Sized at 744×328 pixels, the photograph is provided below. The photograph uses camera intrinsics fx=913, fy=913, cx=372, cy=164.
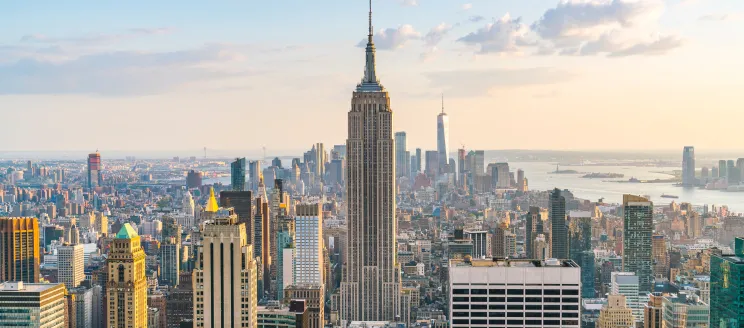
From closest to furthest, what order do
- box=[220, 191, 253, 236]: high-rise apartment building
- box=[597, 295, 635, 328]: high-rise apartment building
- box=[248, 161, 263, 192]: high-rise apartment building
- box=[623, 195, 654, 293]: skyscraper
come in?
box=[597, 295, 635, 328]: high-rise apartment building → box=[623, 195, 654, 293]: skyscraper → box=[220, 191, 253, 236]: high-rise apartment building → box=[248, 161, 263, 192]: high-rise apartment building

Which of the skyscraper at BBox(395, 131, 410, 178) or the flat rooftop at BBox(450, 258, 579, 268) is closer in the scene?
the flat rooftop at BBox(450, 258, 579, 268)

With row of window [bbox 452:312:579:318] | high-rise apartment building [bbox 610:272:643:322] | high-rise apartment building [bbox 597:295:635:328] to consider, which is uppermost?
row of window [bbox 452:312:579:318]

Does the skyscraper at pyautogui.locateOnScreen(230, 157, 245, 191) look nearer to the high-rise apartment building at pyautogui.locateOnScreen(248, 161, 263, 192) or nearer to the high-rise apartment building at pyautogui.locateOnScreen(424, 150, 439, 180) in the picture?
the high-rise apartment building at pyautogui.locateOnScreen(248, 161, 263, 192)

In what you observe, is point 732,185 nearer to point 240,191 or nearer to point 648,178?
point 648,178

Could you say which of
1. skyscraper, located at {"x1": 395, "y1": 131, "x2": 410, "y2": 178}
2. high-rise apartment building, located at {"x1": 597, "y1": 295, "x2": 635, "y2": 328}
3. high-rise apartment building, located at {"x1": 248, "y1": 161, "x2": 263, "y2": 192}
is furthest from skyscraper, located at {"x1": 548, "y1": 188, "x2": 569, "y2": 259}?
high-rise apartment building, located at {"x1": 248, "y1": 161, "x2": 263, "y2": 192}

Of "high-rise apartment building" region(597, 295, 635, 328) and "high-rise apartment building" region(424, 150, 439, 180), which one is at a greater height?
"high-rise apartment building" region(424, 150, 439, 180)

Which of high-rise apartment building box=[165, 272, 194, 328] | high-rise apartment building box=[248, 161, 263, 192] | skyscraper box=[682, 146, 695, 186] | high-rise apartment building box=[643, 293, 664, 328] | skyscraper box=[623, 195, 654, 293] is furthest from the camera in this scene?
high-rise apartment building box=[248, 161, 263, 192]

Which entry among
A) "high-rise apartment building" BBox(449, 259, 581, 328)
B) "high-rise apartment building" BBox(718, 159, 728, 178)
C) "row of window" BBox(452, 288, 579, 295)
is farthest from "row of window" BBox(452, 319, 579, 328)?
"high-rise apartment building" BBox(718, 159, 728, 178)

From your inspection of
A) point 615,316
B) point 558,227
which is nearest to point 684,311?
point 615,316
